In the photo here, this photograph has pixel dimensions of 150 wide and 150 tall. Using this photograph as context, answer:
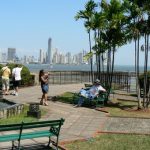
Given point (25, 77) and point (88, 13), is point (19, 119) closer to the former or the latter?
point (88, 13)

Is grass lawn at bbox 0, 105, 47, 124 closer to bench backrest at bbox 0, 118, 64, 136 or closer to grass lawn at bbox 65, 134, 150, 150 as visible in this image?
grass lawn at bbox 65, 134, 150, 150

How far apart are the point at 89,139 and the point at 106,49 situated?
9136 millimetres

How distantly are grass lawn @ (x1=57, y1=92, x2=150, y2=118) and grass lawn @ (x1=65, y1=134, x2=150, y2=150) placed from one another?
13.5 ft

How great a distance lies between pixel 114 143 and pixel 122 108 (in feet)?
24.5

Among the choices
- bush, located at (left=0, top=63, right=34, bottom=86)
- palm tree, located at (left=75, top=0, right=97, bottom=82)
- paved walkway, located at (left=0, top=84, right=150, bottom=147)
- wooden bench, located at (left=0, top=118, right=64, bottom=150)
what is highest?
palm tree, located at (left=75, top=0, right=97, bottom=82)

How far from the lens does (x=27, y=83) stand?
29.9m

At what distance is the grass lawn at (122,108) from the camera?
59.1ft

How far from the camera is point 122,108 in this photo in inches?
781

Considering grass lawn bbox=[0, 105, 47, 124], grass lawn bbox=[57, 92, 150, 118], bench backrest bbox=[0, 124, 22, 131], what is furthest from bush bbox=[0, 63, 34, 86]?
bench backrest bbox=[0, 124, 22, 131]

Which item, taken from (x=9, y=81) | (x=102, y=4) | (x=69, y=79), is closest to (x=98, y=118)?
(x=102, y=4)

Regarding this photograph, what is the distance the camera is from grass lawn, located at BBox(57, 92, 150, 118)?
59.1 feet

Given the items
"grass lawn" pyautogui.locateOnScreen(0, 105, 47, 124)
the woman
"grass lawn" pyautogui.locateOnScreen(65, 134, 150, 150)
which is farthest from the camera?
the woman

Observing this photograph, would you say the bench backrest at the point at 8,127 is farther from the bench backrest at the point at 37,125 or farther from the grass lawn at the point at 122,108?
the grass lawn at the point at 122,108

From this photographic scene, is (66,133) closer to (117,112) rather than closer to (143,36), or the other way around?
(117,112)
